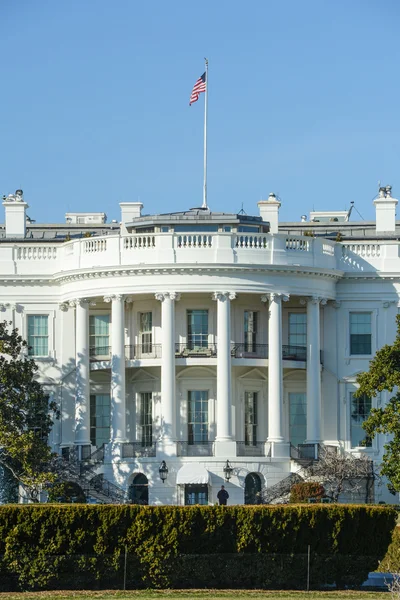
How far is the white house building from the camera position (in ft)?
246

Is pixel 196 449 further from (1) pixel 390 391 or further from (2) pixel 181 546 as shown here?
(2) pixel 181 546

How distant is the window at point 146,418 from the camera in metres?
77.5

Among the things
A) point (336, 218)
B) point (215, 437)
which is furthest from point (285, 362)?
point (336, 218)

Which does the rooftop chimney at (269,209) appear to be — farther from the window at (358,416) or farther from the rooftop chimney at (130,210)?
the window at (358,416)

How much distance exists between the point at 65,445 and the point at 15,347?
21.8ft

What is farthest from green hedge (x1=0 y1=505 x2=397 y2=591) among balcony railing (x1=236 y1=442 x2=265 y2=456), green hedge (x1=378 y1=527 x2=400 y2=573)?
balcony railing (x1=236 y1=442 x2=265 y2=456)

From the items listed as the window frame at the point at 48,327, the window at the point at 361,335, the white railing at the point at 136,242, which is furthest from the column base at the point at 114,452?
the window at the point at 361,335

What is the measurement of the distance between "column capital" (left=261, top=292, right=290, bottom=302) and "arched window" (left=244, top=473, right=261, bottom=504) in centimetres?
714

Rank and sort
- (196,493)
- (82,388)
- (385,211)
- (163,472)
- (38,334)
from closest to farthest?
(163,472), (196,493), (82,388), (38,334), (385,211)

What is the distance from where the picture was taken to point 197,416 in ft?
254

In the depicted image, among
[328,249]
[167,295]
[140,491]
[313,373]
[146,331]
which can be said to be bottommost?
[140,491]

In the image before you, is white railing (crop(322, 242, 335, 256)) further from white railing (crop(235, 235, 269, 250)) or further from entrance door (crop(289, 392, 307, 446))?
entrance door (crop(289, 392, 307, 446))

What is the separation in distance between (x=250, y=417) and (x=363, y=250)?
8887 millimetres

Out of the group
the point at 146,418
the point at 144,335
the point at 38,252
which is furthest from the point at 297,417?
the point at 38,252
